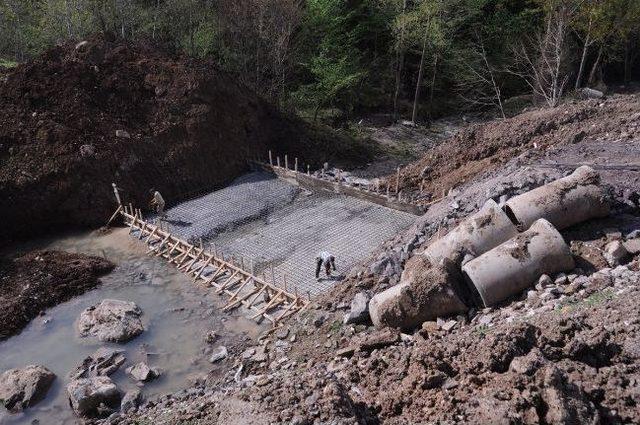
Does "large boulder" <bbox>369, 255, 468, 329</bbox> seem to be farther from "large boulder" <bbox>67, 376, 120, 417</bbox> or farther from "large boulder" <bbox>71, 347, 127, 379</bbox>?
"large boulder" <bbox>71, 347, 127, 379</bbox>

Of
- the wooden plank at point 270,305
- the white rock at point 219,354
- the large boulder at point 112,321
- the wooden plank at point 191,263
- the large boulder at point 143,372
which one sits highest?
the wooden plank at point 191,263

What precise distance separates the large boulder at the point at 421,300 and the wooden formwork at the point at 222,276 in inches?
97.2

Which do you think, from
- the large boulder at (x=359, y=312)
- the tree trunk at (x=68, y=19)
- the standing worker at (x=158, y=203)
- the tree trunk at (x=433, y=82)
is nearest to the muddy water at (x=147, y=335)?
the standing worker at (x=158, y=203)

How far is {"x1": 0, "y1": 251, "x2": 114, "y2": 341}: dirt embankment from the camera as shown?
11.3m

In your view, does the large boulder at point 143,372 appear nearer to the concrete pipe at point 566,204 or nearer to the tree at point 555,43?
the concrete pipe at point 566,204

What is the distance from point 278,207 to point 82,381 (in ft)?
25.3

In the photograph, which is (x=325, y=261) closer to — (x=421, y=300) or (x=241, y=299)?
(x=241, y=299)

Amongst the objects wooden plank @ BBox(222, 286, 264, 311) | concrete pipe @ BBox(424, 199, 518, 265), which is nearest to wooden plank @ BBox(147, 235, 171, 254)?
wooden plank @ BBox(222, 286, 264, 311)

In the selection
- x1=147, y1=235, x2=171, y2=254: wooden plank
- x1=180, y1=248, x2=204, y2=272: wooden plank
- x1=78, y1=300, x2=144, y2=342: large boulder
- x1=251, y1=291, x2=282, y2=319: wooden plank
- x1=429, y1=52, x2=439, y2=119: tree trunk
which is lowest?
x1=78, y1=300, x2=144, y2=342: large boulder

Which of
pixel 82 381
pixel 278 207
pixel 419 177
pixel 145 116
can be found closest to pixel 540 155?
pixel 419 177

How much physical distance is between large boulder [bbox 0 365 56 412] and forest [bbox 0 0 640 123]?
13.4m

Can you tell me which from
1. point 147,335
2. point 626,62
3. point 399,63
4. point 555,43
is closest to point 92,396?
point 147,335

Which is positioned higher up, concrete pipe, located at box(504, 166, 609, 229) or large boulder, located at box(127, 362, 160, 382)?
concrete pipe, located at box(504, 166, 609, 229)

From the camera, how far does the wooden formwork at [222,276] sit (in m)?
10.9
